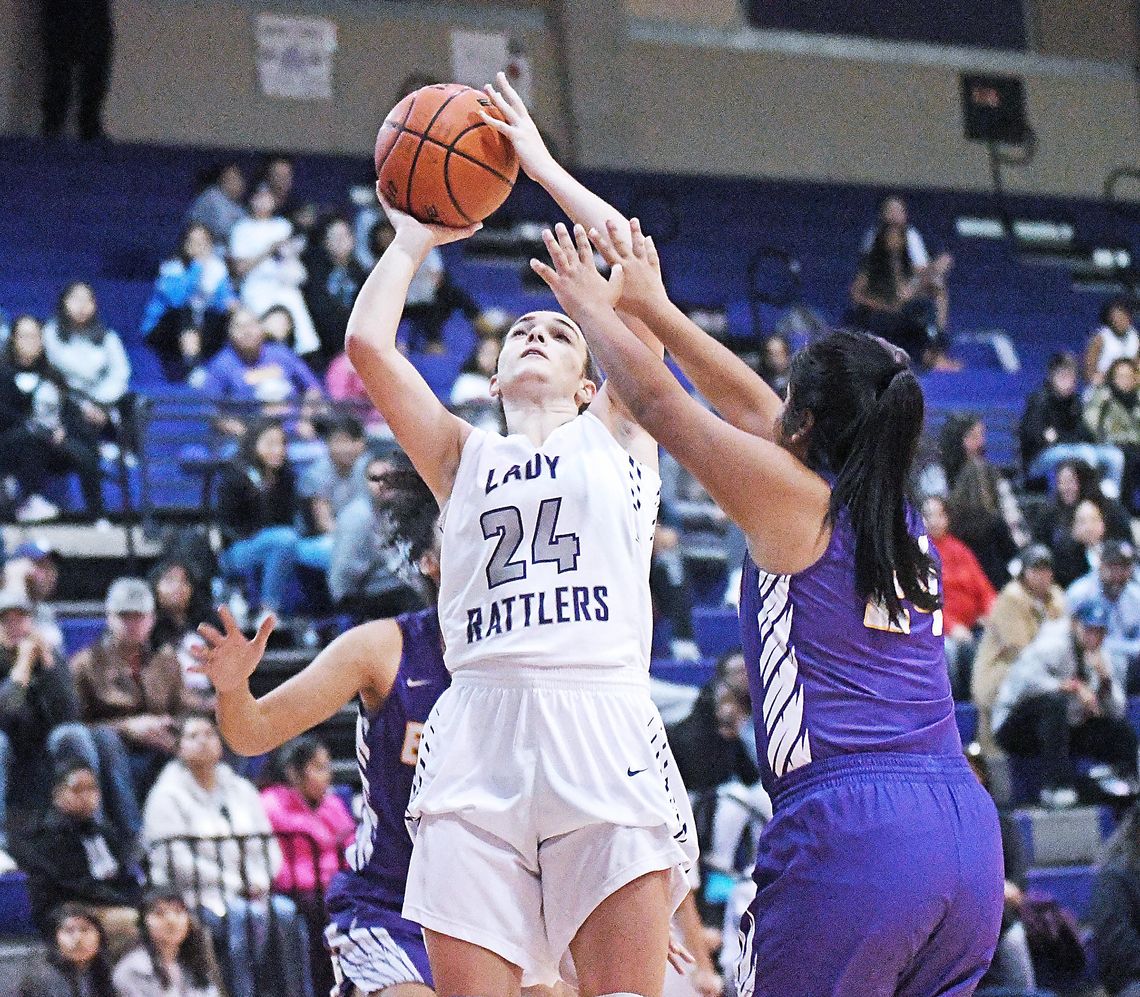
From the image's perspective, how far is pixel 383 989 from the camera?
3949 mm

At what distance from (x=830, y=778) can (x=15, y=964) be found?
4.64 metres

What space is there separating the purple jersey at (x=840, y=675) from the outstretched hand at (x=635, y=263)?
62 cm

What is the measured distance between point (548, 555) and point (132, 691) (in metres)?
4.57

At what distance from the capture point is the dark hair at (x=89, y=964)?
6.40 meters

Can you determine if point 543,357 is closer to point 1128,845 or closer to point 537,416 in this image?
point 537,416

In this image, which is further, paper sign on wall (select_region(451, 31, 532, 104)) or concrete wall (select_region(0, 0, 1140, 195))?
paper sign on wall (select_region(451, 31, 532, 104))

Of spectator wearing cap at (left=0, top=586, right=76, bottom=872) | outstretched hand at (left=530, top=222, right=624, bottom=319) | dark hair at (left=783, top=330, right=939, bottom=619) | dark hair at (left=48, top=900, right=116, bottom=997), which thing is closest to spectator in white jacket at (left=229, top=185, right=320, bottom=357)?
spectator wearing cap at (left=0, top=586, right=76, bottom=872)

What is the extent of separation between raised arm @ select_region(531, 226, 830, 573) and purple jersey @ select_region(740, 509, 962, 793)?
2.3 inches

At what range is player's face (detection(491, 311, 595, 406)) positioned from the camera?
147 inches

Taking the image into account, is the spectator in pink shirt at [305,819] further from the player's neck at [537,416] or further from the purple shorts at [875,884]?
the purple shorts at [875,884]

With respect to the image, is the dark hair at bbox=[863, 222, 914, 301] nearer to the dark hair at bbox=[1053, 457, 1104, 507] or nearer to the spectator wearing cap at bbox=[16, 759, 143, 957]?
the dark hair at bbox=[1053, 457, 1104, 507]

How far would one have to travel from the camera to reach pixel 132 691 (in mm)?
7633

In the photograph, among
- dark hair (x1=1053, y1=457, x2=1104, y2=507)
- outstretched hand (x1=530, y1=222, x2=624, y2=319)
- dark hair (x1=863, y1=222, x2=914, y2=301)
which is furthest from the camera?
dark hair (x1=863, y1=222, x2=914, y2=301)

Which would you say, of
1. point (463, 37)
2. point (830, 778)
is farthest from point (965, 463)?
point (830, 778)
